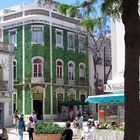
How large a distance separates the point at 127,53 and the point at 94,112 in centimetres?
4790

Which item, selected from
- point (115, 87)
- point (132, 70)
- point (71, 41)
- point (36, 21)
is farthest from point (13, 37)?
point (132, 70)

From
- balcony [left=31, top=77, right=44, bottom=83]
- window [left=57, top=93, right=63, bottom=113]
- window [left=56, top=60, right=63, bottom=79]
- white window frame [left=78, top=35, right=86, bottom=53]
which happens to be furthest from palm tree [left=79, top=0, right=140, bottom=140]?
white window frame [left=78, top=35, right=86, bottom=53]

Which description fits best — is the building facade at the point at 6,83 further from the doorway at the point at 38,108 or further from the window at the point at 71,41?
the window at the point at 71,41

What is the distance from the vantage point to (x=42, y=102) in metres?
49.2

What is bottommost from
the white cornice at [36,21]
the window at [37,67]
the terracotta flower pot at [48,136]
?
the terracotta flower pot at [48,136]

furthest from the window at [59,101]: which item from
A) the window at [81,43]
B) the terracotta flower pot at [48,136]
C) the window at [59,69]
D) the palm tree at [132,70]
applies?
the palm tree at [132,70]

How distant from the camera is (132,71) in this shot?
8.47 meters

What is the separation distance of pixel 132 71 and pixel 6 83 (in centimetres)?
3434

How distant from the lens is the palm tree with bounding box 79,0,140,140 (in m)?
8.33

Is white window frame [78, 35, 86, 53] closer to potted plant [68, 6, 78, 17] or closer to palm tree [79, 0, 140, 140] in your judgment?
potted plant [68, 6, 78, 17]

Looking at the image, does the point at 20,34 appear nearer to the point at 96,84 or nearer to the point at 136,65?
the point at 96,84

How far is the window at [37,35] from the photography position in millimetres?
49812

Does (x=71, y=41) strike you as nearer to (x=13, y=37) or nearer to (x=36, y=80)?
(x=13, y=37)

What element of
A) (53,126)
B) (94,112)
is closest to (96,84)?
(94,112)
